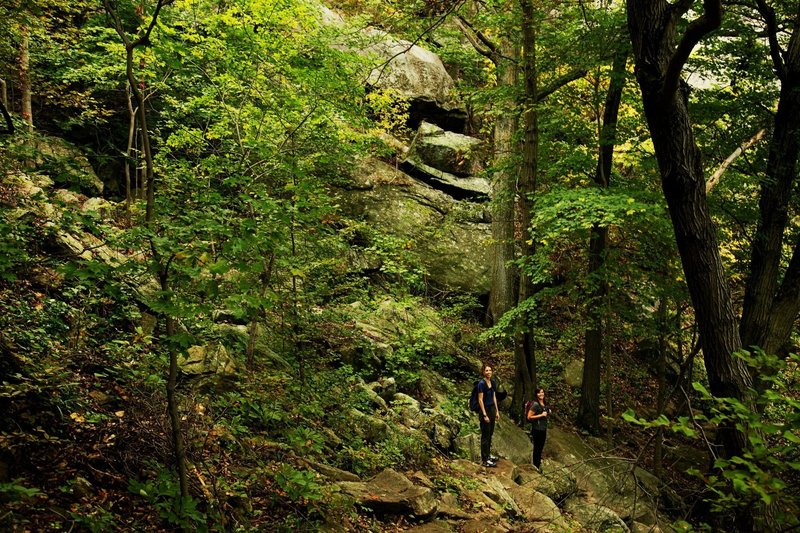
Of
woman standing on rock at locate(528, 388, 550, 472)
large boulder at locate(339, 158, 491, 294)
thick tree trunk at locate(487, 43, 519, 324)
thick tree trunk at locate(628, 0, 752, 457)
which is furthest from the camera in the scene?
large boulder at locate(339, 158, 491, 294)

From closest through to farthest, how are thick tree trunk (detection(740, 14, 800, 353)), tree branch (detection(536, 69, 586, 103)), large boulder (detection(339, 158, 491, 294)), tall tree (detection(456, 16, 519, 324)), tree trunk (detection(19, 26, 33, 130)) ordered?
thick tree trunk (detection(740, 14, 800, 353))
tree trunk (detection(19, 26, 33, 130))
tree branch (detection(536, 69, 586, 103))
tall tree (detection(456, 16, 519, 324))
large boulder (detection(339, 158, 491, 294))

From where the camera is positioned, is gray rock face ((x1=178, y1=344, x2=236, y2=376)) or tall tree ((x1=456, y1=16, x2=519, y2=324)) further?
tall tree ((x1=456, y1=16, x2=519, y2=324))

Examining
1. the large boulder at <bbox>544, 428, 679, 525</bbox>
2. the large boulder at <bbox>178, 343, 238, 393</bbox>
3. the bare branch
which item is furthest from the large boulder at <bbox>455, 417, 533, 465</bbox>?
the bare branch

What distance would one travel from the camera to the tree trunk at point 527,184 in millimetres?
10078

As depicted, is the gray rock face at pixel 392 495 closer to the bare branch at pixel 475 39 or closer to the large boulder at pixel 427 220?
the large boulder at pixel 427 220

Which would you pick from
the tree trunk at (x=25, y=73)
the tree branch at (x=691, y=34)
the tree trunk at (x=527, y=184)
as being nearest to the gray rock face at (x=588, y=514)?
the tree trunk at (x=527, y=184)

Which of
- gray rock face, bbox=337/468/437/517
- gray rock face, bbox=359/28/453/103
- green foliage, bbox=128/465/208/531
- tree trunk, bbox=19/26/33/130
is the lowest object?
gray rock face, bbox=337/468/437/517

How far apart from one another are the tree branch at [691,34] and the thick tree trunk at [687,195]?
46mm

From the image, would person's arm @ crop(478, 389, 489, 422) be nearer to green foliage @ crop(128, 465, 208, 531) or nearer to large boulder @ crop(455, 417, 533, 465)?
large boulder @ crop(455, 417, 533, 465)

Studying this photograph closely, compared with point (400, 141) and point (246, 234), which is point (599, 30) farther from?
point (400, 141)

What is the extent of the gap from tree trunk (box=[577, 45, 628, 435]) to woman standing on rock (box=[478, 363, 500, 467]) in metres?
3.09

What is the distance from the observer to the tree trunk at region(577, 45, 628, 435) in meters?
9.40

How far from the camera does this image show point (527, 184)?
10.6 metres

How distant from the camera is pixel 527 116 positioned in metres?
10.6
